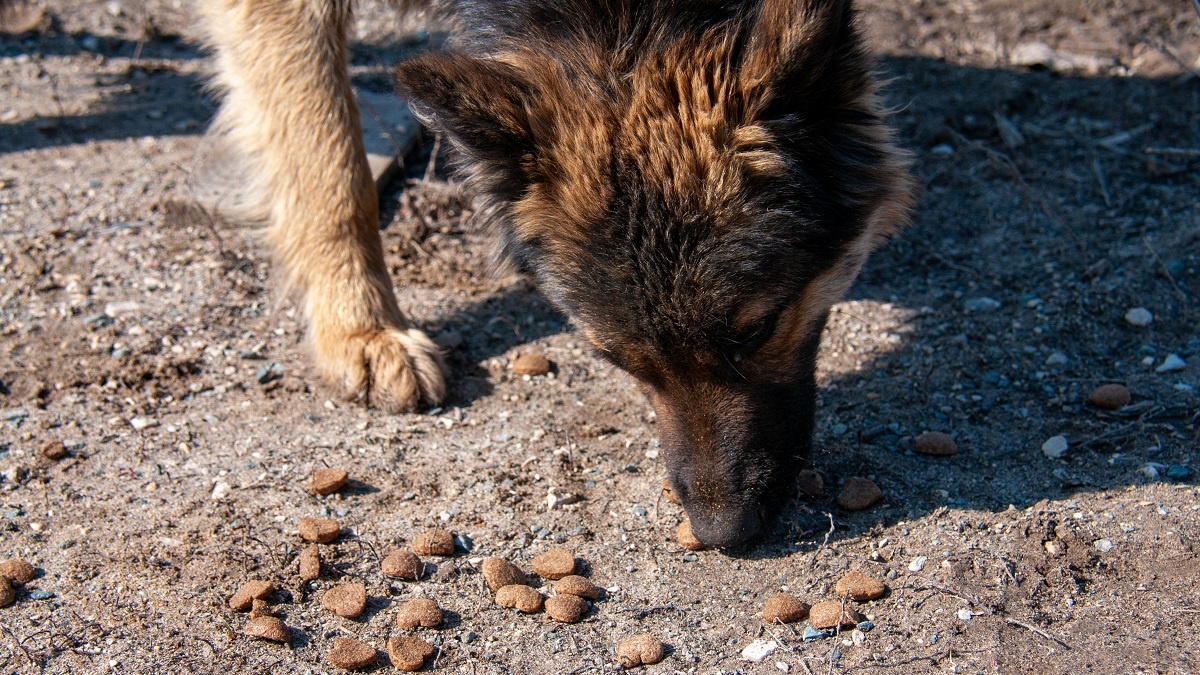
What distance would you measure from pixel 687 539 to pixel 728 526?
0.75 ft

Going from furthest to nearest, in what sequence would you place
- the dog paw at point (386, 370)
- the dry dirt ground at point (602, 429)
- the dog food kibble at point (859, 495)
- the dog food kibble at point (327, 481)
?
1. the dog paw at point (386, 370)
2. the dog food kibble at point (327, 481)
3. the dog food kibble at point (859, 495)
4. the dry dirt ground at point (602, 429)

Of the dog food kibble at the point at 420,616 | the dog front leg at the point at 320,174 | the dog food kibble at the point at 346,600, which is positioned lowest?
the dog food kibble at the point at 420,616

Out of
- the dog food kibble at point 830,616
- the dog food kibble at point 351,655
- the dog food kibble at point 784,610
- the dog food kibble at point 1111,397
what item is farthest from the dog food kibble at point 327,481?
the dog food kibble at point 1111,397

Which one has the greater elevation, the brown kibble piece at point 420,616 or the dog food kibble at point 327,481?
the dog food kibble at point 327,481

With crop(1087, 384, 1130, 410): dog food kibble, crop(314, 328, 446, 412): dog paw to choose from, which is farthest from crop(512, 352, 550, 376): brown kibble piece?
crop(1087, 384, 1130, 410): dog food kibble

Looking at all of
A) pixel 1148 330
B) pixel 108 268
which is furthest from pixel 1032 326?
pixel 108 268

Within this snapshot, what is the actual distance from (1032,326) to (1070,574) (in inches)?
61.2

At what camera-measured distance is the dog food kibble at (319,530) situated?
3.25 metres

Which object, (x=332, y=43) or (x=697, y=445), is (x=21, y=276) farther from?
(x=697, y=445)

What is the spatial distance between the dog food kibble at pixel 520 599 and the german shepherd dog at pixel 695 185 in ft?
1.78

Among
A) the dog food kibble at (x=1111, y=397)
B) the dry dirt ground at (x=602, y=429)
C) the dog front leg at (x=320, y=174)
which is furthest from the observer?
the dog front leg at (x=320, y=174)

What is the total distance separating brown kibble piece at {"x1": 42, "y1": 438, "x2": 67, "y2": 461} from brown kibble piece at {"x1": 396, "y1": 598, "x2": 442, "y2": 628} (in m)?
1.52

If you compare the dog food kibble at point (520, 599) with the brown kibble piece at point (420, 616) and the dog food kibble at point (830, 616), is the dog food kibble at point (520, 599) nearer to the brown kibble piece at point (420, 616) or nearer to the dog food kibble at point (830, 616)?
the brown kibble piece at point (420, 616)

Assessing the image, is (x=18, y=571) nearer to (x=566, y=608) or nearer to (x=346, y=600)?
(x=346, y=600)
